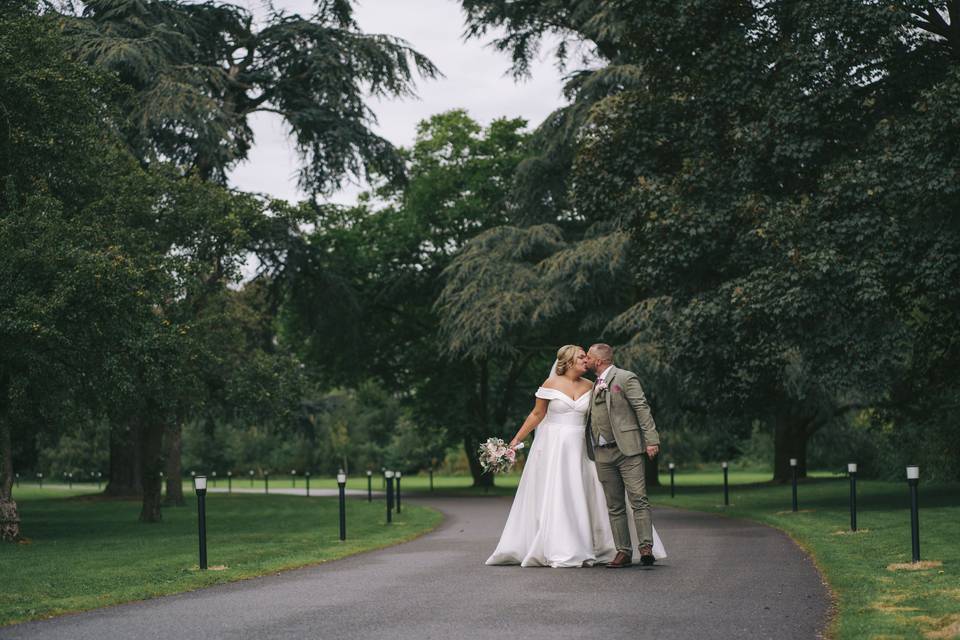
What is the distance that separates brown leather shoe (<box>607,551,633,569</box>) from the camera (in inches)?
411

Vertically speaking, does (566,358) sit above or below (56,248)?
below

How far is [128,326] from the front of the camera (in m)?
17.0

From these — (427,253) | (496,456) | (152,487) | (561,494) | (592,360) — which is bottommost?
(152,487)

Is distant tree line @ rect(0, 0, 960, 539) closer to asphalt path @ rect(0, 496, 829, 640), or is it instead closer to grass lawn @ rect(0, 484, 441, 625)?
grass lawn @ rect(0, 484, 441, 625)

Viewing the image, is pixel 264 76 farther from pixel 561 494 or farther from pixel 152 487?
pixel 561 494

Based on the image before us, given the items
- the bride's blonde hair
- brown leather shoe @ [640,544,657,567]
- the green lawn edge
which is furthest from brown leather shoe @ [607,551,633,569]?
the green lawn edge

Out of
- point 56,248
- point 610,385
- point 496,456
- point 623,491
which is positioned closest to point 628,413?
point 610,385

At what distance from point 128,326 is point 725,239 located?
1000cm

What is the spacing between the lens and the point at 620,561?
10.4 meters

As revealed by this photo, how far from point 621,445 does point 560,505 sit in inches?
34.8

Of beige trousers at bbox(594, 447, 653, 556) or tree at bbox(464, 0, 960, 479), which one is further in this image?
tree at bbox(464, 0, 960, 479)

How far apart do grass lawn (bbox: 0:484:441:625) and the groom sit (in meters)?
3.55

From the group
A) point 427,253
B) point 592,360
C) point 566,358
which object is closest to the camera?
point 592,360

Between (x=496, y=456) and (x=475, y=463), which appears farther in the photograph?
(x=475, y=463)
